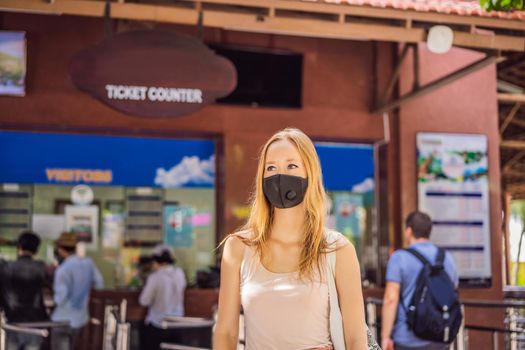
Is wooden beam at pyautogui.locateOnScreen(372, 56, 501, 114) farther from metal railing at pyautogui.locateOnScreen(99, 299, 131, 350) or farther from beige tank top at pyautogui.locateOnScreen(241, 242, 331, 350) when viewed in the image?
beige tank top at pyautogui.locateOnScreen(241, 242, 331, 350)

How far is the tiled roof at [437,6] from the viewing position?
6.83 meters

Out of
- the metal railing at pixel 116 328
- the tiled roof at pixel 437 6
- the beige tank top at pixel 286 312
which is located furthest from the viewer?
the metal railing at pixel 116 328

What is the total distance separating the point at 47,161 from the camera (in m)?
9.55

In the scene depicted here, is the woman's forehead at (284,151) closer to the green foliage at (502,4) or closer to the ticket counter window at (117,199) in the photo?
the green foliage at (502,4)

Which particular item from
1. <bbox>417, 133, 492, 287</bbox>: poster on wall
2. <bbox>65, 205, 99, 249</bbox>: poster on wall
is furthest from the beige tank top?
<bbox>65, 205, 99, 249</bbox>: poster on wall

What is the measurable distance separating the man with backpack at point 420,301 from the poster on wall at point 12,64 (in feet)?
15.9

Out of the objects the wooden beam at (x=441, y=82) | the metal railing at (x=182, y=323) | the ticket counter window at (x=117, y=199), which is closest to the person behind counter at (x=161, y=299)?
the metal railing at (x=182, y=323)

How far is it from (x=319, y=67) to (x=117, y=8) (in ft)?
11.3

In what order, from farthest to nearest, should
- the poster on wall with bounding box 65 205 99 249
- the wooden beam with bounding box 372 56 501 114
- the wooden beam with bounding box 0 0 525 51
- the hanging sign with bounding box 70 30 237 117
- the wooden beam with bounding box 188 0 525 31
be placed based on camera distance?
the poster on wall with bounding box 65 205 99 249
the wooden beam with bounding box 372 56 501 114
the wooden beam with bounding box 188 0 525 31
the wooden beam with bounding box 0 0 525 51
the hanging sign with bounding box 70 30 237 117

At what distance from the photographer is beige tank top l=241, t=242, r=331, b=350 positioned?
→ 2.68 meters

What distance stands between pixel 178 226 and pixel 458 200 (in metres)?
3.67

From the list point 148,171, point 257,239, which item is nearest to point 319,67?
point 148,171

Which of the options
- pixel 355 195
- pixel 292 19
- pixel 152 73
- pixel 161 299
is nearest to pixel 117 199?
pixel 161 299

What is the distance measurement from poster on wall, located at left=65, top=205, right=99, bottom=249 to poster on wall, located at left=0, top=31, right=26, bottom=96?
2162mm
